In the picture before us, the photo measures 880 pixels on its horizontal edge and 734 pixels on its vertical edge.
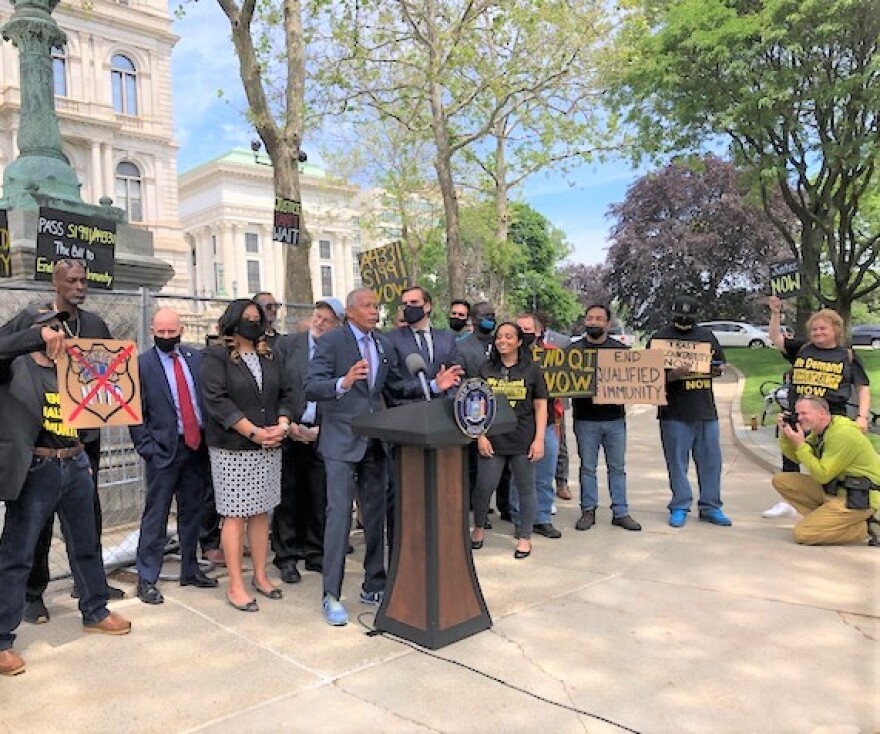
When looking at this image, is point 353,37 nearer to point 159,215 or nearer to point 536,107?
point 536,107

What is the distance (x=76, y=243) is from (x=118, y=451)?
2.01 meters

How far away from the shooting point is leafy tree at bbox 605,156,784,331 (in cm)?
3625

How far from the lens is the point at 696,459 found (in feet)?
21.1

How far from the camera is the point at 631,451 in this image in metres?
10.9

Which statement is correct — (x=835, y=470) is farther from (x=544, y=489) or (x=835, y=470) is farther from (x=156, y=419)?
(x=156, y=419)

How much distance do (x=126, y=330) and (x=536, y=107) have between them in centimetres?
1663

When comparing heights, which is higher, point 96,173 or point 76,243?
point 96,173

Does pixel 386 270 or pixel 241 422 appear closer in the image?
pixel 241 422

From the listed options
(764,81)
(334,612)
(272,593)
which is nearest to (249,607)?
(272,593)

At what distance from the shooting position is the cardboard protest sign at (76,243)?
5.66 metres

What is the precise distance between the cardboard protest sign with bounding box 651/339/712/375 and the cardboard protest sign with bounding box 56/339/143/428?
167 inches

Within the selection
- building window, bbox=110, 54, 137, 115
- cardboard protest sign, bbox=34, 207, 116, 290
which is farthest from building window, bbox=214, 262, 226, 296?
cardboard protest sign, bbox=34, 207, 116, 290

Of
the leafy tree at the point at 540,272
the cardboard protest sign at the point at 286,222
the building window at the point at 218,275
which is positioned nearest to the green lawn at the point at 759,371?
the cardboard protest sign at the point at 286,222

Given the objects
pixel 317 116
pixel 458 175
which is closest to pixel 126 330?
pixel 317 116
